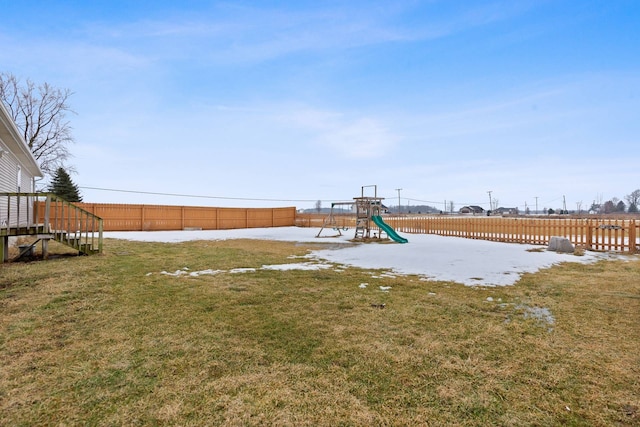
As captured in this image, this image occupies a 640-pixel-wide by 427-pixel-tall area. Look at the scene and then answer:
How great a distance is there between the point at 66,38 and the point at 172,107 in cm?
649

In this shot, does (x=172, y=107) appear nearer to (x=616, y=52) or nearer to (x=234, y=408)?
(x=234, y=408)

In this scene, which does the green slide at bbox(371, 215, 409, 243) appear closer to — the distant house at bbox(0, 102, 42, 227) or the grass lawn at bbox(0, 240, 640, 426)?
the grass lawn at bbox(0, 240, 640, 426)

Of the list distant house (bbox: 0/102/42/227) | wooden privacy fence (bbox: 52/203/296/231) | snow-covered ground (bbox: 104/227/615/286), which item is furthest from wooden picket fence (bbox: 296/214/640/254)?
distant house (bbox: 0/102/42/227)

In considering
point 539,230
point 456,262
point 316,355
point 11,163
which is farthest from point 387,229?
point 11,163

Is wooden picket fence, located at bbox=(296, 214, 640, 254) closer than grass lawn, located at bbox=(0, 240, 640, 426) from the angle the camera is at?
No

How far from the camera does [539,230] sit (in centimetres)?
1344

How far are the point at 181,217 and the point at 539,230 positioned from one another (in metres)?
23.8

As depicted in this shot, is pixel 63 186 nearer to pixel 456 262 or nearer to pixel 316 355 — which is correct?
pixel 456 262

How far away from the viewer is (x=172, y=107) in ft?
57.9

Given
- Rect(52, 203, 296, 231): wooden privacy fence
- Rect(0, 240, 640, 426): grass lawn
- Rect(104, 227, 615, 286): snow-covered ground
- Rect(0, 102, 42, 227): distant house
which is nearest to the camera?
Rect(0, 240, 640, 426): grass lawn

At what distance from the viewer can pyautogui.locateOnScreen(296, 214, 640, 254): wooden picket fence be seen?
36.7 feet

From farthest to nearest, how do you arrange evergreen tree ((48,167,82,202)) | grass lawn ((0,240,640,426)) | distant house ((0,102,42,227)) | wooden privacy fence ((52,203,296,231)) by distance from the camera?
1. evergreen tree ((48,167,82,202))
2. wooden privacy fence ((52,203,296,231))
3. distant house ((0,102,42,227))
4. grass lawn ((0,240,640,426))

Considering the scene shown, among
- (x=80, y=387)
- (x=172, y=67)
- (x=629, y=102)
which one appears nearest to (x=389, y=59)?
(x=172, y=67)

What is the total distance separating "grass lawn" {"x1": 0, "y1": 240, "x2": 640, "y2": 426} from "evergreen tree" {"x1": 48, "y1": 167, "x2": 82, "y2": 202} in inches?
1512
